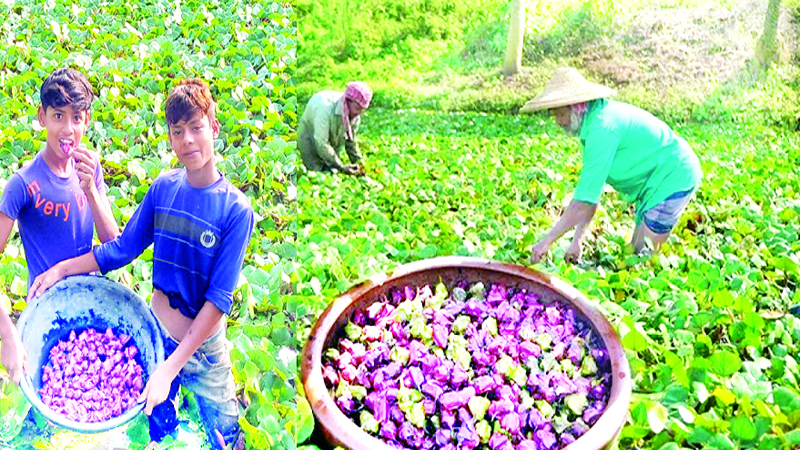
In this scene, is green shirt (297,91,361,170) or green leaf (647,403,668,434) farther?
Result: green shirt (297,91,361,170)

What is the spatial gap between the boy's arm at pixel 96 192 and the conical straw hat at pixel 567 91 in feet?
5.38

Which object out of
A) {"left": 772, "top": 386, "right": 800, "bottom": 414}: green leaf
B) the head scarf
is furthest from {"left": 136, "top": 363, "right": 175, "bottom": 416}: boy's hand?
{"left": 772, "top": 386, "right": 800, "bottom": 414}: green leaf

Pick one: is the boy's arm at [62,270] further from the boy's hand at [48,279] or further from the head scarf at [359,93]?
the head scarf at [359,93]

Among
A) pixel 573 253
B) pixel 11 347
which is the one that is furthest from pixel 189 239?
pixel 573 253

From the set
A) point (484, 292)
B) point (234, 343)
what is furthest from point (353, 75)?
point (234, 343)

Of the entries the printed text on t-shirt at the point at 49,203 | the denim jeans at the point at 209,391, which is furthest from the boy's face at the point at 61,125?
the denim jeans at the point at 209,391

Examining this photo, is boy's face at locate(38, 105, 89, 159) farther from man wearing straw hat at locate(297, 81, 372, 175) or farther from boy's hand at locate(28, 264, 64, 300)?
man wearing straw hat at locate(297, 81, 372, 175)

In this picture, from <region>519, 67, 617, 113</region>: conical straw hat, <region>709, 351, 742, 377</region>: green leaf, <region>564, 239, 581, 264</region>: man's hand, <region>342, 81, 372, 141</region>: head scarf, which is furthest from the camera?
<region>342, 81, 372, 141</region>: head scarf

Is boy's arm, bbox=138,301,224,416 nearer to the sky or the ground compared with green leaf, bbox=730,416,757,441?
nearer to the sky

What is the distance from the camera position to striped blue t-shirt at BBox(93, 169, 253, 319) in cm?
220

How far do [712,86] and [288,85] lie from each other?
1795mm

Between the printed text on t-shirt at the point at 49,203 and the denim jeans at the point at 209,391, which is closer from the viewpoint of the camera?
the printed text on t-shirt at the point at 49,203

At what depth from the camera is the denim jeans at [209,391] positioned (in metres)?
2.36

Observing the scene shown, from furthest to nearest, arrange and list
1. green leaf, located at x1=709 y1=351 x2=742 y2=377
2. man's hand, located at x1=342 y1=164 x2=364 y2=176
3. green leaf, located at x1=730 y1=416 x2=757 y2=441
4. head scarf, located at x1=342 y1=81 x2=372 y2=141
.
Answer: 1. man's hand, located at x1=342 y1=164 x2=364 y2=176
2. head scarf, located at x1=342 y1=81 x2=372 y2=141
3. green leaf, located at x1=709 y1=351 x2=742 y2=377
4. green leaf, located at x1=730 y1=416 x2=757 y2=441
